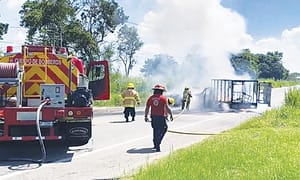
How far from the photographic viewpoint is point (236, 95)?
2941cm

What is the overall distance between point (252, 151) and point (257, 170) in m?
1.68

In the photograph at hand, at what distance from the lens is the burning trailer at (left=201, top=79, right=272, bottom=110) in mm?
29172

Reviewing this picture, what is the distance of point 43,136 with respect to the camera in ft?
32.6

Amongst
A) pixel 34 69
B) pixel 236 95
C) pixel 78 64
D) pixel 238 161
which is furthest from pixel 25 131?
pixel 236 95

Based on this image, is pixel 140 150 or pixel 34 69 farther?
pixel 140 150

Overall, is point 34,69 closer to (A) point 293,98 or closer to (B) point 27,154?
(B) point 27,154

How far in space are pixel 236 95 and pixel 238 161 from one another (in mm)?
21531

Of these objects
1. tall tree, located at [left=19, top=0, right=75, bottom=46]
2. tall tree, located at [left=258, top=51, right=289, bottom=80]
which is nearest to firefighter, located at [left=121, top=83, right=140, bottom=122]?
tall tree, located at [left=19, top=0, right=75, bottom=46]

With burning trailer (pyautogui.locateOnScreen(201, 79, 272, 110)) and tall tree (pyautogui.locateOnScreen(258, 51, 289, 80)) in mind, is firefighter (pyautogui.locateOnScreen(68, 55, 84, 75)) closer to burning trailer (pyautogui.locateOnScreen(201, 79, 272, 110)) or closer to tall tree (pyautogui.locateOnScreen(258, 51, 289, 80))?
burning trailer (pyautogui.locateOnScreen(201, 79, 272, 110))

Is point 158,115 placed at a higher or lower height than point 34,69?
lower

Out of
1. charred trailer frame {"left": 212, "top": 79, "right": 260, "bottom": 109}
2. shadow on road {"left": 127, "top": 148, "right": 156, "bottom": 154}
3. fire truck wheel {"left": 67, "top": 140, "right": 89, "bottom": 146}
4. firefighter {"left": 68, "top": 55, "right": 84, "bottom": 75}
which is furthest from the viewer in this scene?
charred trailer frame {"left": 212, "top": 79, "right": 260, "bottom": 109}

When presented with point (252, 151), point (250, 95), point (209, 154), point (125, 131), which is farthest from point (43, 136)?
point (250, 95)

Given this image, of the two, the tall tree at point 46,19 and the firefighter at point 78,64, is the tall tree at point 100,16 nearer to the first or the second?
the tall tree at point 46,19

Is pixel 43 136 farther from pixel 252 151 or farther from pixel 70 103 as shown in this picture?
pixel 252 151
